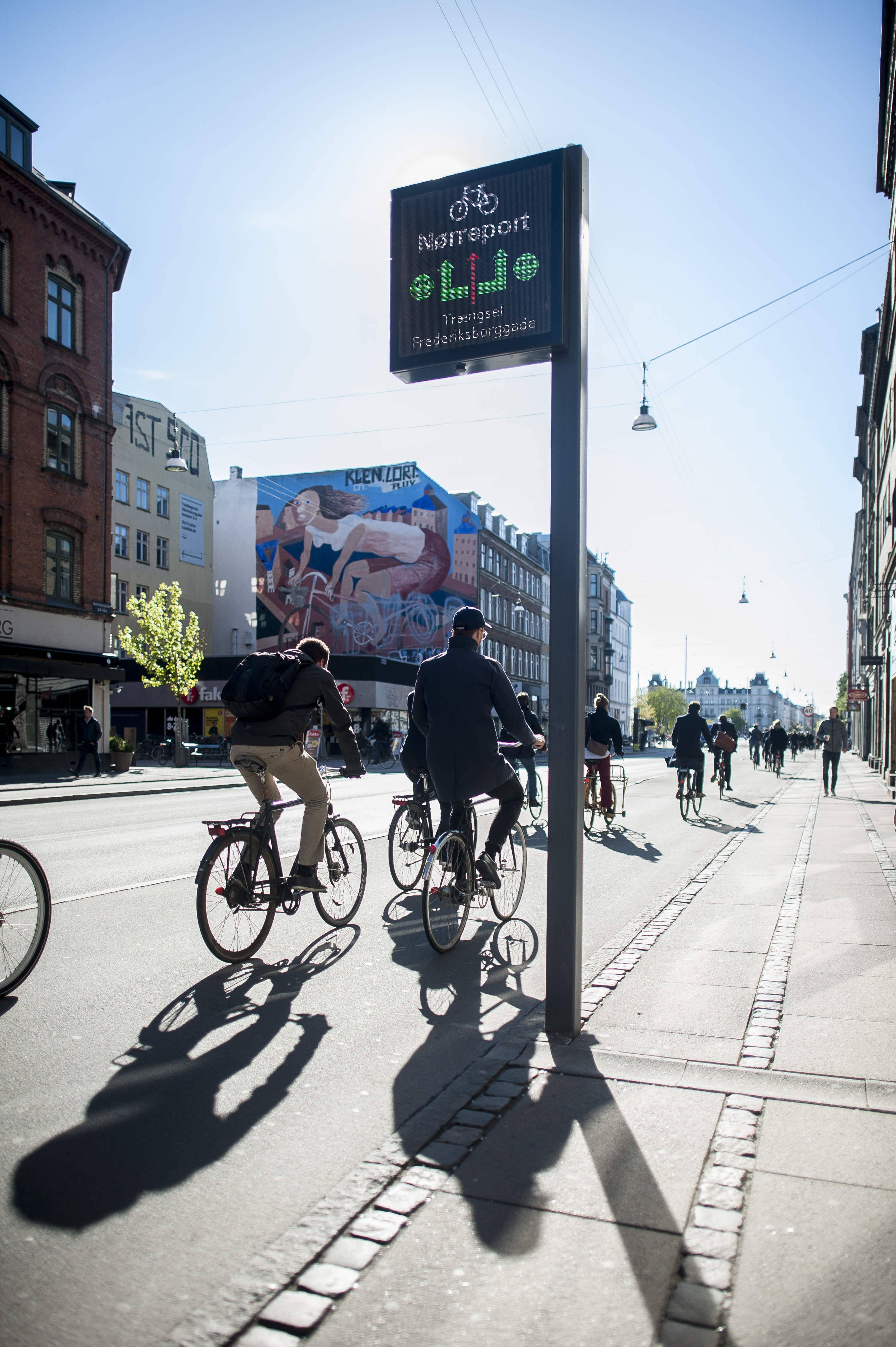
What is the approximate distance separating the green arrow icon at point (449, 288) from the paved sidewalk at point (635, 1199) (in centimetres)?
328

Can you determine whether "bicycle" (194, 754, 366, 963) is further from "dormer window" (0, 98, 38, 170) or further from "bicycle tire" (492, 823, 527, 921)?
"dormer window" (0, 98, 38, 170)

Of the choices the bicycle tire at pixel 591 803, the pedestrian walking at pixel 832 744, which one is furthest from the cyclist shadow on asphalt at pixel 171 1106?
the pedestrian walking at pixel 832 744

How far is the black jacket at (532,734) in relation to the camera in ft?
20.8

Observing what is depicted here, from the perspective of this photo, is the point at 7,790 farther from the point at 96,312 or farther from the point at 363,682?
the point at 363,682

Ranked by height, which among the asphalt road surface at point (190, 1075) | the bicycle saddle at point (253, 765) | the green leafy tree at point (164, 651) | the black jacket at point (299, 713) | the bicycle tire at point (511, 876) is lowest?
the asphalt road surface at point (190, 1075)

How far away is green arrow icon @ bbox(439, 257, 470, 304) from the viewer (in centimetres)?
448

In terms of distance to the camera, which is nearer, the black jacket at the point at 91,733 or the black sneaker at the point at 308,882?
the black sneaker at the point at 308,882

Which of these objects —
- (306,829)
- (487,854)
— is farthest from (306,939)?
(487,854)

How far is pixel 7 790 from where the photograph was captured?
19297 millimetres

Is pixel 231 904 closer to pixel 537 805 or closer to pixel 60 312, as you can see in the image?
pixel 537 805

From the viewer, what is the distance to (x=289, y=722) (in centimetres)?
546

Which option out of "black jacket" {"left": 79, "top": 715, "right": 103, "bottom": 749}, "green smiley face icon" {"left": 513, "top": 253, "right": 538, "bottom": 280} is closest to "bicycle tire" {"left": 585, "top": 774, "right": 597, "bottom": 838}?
"green smiley face icon" {"left": 513, "top": 253, "right": 538, "bottom": 280}

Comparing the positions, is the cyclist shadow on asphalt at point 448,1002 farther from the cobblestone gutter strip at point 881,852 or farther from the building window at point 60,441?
the building window at point 60,441

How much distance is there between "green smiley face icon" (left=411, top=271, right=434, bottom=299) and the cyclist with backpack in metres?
1.91
